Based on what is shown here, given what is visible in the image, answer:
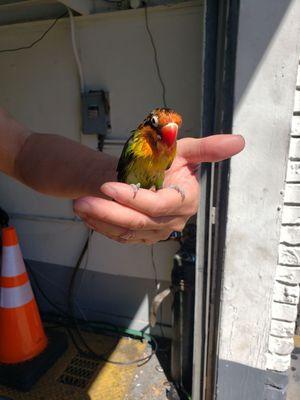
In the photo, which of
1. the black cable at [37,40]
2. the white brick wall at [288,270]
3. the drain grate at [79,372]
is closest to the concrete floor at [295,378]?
the white brick wall at [288,270]

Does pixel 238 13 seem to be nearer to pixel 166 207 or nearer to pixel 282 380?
pixel 166 207

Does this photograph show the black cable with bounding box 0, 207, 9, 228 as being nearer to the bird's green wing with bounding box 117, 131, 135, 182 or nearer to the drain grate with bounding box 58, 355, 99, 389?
the drain grate with bounding box 58, 355, 99, 389

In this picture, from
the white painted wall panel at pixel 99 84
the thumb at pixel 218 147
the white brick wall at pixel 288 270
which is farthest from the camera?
the white painted wall panel at pixel 99 84

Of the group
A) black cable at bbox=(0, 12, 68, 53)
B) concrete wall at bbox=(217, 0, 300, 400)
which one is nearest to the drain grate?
concrete wall at bbox=(217, 0, 300, 400)

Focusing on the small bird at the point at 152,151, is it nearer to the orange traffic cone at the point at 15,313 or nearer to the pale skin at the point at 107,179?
the pale skin at the point at 107,179

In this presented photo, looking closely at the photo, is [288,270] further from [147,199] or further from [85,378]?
[85,378]

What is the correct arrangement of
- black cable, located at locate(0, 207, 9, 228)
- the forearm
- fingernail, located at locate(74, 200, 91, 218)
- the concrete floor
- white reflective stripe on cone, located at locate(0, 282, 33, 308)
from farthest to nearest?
black cable, located at locate(0, 207, 9, 228) < white reflective stripe on cone, located at locate(0, 282, 33, 308) < the concrete floor < the forearm < fingernail, located at locate(74, 200, 91, 218)
